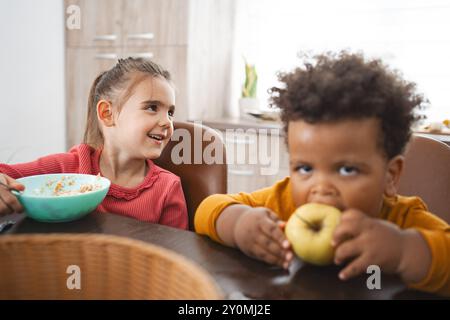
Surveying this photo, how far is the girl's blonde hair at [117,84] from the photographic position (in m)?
1.38

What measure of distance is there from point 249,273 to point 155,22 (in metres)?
2.55

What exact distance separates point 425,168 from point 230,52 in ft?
7.52

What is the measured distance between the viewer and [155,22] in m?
2.92

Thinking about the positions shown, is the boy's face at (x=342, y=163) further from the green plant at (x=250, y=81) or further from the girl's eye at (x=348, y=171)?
the green plant at (x=250, y=81)

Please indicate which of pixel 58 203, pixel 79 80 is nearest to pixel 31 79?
pixel 79 80

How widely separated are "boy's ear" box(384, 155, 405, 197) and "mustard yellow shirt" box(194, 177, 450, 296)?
0.03 meters

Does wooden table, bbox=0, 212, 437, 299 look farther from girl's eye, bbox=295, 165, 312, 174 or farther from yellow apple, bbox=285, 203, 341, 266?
girl's eye, bbox=295, 165, 312, 174

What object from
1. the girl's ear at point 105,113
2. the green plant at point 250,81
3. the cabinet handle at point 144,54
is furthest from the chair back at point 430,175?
the cabinet handle at point 144,54

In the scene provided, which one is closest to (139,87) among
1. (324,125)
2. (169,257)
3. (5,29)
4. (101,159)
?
(101,159)

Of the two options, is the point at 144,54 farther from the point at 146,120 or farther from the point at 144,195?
the point at 144,195

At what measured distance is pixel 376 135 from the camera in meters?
0.75

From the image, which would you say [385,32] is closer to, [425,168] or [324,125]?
[425,168]

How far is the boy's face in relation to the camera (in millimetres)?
726

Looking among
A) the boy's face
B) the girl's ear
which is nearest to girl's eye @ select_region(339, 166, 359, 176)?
the boy's face
